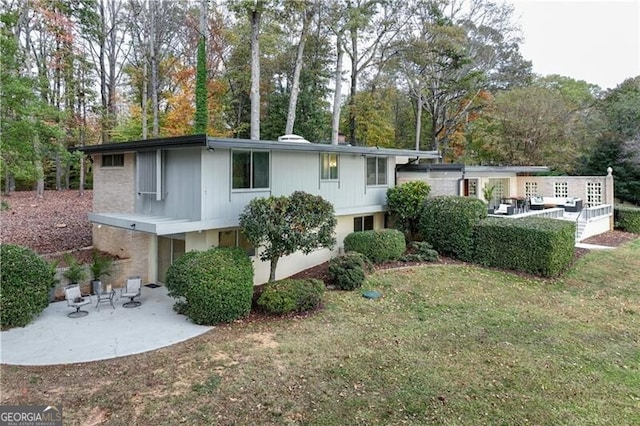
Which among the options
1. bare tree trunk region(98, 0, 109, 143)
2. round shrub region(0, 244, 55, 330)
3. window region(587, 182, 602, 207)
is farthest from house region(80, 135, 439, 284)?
window region(587, 182, 602, 207)

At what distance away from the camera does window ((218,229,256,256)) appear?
12.0 m

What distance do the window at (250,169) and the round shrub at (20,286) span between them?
507cm

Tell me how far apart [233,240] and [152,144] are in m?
3.56

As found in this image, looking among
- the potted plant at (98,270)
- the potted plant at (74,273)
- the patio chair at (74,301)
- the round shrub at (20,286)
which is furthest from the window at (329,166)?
the round shrub at (20,286)

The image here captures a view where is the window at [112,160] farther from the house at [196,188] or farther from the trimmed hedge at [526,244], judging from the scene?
the trimmed hedge at [526,244]

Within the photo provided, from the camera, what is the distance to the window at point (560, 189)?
77.5ft

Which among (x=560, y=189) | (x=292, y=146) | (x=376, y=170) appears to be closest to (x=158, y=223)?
(x=292, y=146)

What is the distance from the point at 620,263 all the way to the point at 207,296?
1460 centimetres

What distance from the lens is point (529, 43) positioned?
101 ft

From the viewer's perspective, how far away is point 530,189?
24.7 metres

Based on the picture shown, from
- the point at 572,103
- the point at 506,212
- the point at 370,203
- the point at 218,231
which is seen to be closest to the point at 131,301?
the point at 218,231

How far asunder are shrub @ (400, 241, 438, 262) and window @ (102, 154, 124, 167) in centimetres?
999

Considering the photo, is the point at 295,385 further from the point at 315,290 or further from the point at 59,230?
the point at 59,230

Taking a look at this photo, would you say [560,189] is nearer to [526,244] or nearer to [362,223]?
[526,244]
